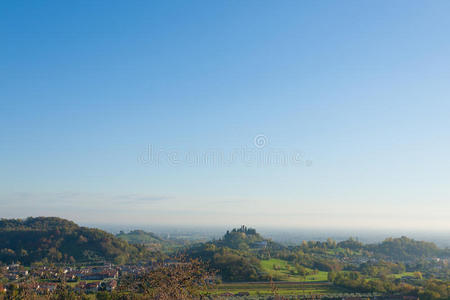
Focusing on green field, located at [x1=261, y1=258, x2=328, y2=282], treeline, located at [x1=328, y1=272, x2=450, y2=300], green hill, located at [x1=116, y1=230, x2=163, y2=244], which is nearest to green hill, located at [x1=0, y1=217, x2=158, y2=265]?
green field, located at [x1=261, y1=258, x2=328, y2=282]

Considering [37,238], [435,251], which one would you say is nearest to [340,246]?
[435,251]

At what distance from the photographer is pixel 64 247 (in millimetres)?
75562

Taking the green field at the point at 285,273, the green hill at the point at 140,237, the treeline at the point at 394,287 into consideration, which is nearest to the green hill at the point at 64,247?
the green field at the point at 285,273

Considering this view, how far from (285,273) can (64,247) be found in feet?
157

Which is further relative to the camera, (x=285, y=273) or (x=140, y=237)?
(x=140, y=237)

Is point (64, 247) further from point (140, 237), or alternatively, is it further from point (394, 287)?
point (140, 237)

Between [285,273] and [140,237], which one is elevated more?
[285,273]

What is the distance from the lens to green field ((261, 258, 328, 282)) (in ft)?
188

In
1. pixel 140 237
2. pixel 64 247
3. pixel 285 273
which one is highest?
pixel 64 247

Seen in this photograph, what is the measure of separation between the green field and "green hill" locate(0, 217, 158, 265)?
102ft

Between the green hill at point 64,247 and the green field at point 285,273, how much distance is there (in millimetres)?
31215

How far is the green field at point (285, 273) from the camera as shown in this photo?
5719 cm

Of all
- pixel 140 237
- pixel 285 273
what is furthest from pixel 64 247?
pixel 140 237

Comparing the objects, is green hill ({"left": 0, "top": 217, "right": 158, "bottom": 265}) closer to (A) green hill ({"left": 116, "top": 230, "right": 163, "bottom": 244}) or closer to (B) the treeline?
(B) the treeline
